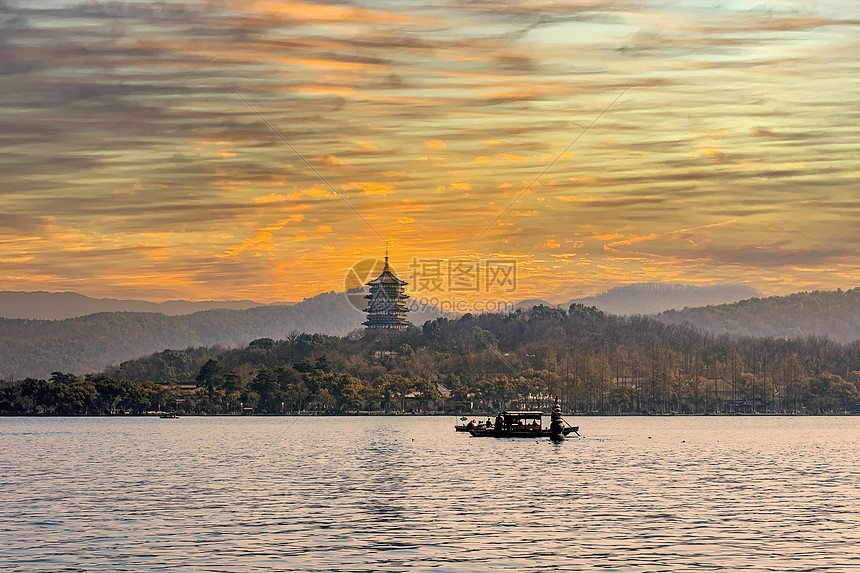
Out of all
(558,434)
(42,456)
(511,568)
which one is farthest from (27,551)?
(558,434)

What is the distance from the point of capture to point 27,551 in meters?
38.5

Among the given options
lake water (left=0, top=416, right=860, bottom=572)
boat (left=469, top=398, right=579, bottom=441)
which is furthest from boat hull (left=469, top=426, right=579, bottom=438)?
lake water (left=0, top=416, right=860, bottom=572)

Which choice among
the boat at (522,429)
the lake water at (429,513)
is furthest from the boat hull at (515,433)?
the lake water at (429,513)

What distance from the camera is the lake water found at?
37250 millimetres

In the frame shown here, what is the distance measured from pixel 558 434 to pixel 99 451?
52.6 meters

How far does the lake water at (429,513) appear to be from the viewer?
1467 inches

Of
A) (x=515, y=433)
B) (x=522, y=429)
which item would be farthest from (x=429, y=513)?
(x=522, y=429)

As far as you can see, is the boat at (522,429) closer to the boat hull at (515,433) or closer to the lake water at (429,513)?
the boat hull at (515,433)

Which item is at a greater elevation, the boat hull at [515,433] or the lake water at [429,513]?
the boat hull at [515,433]

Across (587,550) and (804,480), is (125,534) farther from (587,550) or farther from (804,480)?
(804,480)

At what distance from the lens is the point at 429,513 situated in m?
50.2

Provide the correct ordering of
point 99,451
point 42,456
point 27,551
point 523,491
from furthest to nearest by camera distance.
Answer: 1. point 99,451
2. point 42,456
3. point 523,491
4. point 27,551

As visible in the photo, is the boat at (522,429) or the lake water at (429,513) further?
the boat at (522,429)

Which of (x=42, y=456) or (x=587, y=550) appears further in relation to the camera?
(x=42, y=456)
